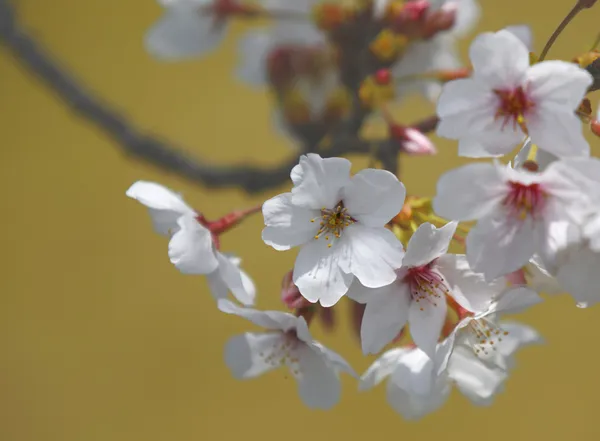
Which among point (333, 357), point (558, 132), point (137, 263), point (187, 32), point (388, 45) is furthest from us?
point (137, 263)

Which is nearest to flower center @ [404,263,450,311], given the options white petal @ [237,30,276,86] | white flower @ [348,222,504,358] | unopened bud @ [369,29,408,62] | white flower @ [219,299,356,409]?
white flower @ [348,222,504,358]

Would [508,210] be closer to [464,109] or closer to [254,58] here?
[464,109]

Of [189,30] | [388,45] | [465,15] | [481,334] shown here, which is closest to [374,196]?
[481,334]

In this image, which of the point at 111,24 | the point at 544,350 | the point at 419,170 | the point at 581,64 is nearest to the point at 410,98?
the point at 581,64

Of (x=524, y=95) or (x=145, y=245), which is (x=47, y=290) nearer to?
(x=145, y=245)

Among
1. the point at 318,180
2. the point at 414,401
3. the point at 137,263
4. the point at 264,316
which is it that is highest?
the point at 318,180

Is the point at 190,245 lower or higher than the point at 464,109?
lower

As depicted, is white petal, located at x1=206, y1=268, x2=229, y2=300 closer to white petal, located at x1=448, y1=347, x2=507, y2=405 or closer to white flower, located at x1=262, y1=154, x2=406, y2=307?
white flower, located at x1=262, y1=154, x2=406, y2=307
